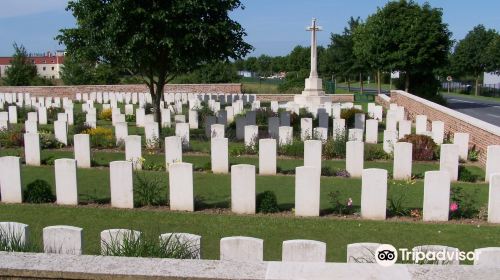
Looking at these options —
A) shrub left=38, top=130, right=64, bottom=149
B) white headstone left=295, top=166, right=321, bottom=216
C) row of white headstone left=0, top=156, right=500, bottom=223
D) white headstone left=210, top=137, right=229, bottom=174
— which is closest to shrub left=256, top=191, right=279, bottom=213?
row of white headstone left=0, top=156, right=500, bottom=223

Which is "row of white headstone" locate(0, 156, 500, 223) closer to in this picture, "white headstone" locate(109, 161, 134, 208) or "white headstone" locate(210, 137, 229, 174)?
"white headstone" locate(109, 161, 134, 208)

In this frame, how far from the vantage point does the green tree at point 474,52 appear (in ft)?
157

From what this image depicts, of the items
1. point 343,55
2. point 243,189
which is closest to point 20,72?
point 343,55

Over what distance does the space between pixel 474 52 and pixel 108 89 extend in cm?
3245

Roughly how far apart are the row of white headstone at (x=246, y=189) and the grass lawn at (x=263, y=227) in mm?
204

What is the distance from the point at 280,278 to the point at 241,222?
170 inches

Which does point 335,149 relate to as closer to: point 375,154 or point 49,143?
point 375,154

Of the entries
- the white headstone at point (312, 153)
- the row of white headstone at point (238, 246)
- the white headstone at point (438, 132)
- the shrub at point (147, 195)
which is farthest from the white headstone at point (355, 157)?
the row of white headstone at point (238, 246)

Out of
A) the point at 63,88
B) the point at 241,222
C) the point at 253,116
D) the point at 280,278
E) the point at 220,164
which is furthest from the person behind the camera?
the point at 63,88

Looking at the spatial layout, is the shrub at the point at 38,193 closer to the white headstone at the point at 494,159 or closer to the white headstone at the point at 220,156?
the white headstone at the point at 220,156

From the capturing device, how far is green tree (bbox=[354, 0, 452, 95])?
97.8 ft

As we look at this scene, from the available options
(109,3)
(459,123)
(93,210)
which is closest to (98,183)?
(93,210)

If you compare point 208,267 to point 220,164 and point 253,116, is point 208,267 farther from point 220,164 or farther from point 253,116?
point 253,116

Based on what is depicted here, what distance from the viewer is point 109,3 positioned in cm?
1373
